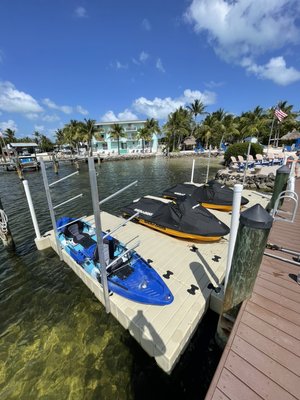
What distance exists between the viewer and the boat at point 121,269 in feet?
13.5

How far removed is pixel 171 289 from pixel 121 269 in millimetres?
1381

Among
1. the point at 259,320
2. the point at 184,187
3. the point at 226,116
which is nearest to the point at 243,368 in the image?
the point at 259,320

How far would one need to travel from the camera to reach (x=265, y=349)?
2549 millimetres

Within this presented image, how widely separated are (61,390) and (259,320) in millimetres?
3645

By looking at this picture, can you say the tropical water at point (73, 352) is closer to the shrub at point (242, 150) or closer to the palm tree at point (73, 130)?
the shrub at point (242, 150)

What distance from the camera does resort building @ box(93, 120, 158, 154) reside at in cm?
5416

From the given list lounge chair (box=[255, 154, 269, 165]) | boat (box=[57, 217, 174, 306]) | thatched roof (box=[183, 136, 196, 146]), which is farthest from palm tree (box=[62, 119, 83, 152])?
boat (box=[57, 217, 174, 306])

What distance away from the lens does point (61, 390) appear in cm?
323

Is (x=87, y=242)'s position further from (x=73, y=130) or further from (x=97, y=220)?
(x=73, y=130)

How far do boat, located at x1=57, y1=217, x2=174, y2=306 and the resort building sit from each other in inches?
2032

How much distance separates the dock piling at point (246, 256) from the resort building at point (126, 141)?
54.4m

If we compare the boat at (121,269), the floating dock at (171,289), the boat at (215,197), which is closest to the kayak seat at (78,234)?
the boat at (121,269)

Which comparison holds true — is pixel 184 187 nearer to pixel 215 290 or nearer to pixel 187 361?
pixel 215 290

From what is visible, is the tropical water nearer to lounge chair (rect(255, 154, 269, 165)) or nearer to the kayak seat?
the kayak seat
